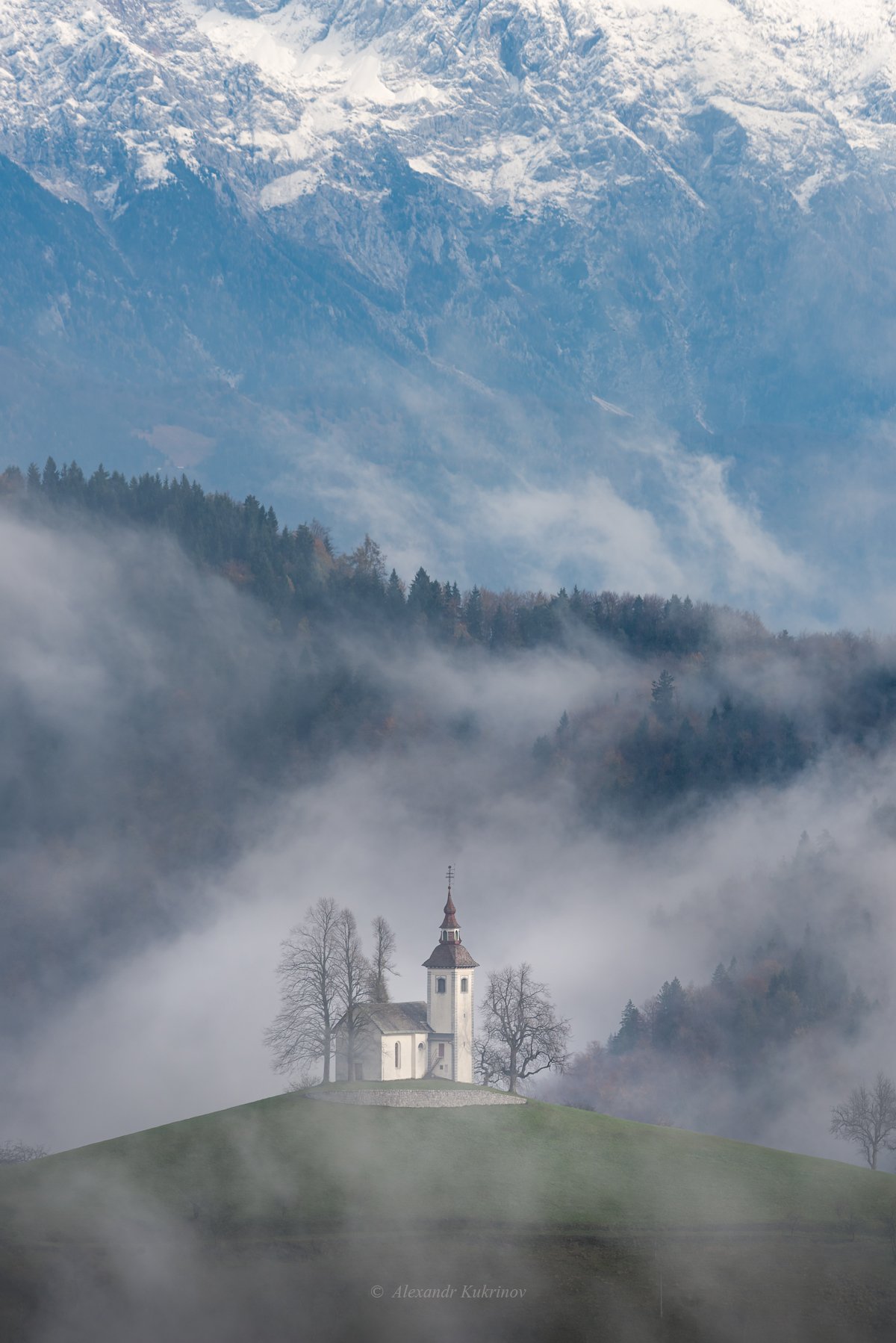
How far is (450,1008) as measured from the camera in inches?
5940

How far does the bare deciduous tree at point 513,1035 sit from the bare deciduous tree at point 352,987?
10.0 metres

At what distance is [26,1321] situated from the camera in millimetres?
119062

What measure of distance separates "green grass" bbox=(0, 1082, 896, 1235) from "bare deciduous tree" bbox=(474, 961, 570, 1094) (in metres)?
10.9

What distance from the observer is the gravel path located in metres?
141

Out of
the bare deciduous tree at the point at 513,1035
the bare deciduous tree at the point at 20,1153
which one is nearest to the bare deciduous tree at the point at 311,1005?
the bare deciduous tree at the point at 513,1035

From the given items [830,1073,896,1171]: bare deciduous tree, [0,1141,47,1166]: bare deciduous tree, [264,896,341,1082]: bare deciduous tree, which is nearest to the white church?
[264,896,341,1082]: bare deciduous tree

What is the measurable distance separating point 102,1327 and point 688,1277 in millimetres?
31675

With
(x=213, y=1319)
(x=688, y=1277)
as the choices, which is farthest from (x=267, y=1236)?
(x=688, y=1277)

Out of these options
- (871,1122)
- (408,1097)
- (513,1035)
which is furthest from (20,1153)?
(871,1122)

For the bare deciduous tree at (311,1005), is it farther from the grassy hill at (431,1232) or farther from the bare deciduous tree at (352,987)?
the grassy hill at (431,1232)

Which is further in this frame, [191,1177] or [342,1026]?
[342,1026]

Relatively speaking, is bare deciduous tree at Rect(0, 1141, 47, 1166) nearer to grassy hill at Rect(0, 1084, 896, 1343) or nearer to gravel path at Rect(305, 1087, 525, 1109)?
gravel path at Rect(305, 1087, 525, 1109)

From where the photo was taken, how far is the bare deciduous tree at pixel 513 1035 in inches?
6102

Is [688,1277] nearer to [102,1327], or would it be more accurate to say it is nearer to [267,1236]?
[267,1236]
